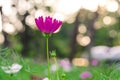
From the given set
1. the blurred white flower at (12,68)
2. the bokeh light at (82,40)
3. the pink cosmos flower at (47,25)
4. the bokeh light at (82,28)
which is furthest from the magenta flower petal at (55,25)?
the bokeh light at (82,40)

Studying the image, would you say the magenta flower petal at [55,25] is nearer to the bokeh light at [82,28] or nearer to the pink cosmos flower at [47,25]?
the pink cosmos flower at [47,25]

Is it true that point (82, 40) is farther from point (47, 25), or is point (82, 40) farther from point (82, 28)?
point (47, 25)

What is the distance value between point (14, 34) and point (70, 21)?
447cm

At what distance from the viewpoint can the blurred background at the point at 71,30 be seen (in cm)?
1602

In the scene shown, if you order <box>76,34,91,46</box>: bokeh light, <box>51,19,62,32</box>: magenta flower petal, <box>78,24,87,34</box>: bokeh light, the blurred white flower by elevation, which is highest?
<box>51,19,62,32</box>: magenta flower petal

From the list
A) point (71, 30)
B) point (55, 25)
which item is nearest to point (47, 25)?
point (55, 25)

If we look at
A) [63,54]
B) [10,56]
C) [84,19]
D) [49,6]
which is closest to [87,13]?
[84,19]

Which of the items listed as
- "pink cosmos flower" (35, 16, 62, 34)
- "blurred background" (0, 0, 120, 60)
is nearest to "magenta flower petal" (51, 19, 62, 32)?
"pink cosmos flower" (35, 16, 62, 34)

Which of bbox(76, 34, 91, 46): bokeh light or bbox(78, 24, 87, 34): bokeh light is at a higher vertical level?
bbox(78, 24, 87, 34): bokeh light

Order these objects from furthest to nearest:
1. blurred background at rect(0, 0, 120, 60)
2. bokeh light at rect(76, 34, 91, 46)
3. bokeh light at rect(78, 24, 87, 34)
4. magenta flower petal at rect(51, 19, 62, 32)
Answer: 1. bokeh light at rect(76, 34, 91, 46)
2. bokeh light at rect(78, 24, 87, 34)
3. blurred background at rect(0, 0, 120, 60)
4. magenta flower petal at rect(51, 19, 62, 32)

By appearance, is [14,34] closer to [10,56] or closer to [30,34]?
[30,34]

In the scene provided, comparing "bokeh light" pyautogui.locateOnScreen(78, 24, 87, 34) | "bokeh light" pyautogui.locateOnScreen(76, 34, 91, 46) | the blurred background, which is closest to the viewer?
the blurred background

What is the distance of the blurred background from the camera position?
631 inches

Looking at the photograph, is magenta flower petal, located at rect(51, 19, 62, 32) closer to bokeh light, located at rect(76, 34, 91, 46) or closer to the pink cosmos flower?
the pink cosmos flower
